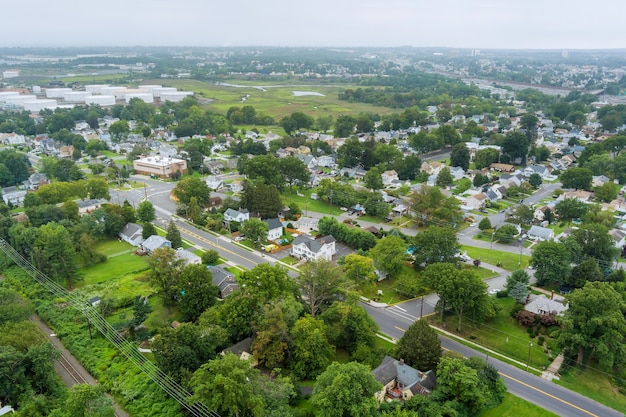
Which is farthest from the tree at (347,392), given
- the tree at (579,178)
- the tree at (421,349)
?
the tree at (579,178)

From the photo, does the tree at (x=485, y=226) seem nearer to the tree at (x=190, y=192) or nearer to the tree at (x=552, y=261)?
the tree at (x=552, y=261)

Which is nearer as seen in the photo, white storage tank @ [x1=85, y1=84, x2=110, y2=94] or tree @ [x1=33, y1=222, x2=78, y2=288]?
tree @ [x1=33, y1=222, x2=78, y2=288]

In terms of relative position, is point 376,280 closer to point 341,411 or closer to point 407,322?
point 407,322

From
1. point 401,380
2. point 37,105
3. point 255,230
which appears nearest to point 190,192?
point 255,230

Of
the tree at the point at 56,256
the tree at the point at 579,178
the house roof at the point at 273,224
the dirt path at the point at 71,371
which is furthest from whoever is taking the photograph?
the tree at the point at 579,178

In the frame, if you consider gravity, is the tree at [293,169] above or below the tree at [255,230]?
above

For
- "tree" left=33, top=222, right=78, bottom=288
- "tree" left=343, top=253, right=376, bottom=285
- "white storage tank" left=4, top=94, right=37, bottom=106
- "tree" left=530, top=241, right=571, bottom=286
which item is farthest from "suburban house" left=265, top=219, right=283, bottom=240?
"white storage tank" left=4, top=94, right=37, bottom=106

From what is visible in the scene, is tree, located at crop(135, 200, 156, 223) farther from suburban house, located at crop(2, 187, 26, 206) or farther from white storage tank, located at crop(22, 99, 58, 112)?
white storage tank, located at crop(22, 99, 58, 112)

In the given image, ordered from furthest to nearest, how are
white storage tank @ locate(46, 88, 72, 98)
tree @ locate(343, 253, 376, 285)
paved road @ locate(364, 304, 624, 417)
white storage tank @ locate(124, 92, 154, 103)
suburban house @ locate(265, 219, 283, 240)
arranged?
white storage tank @ locate(46, 88, 72, 98) → white storage tank @ locate(124, 92, 154, 103) → suburban house @ locate(265, 219, 283, 240) → tree @ locate(343, 253, 376, 285) → paved road @ locate(364, 304, 624, 417)
